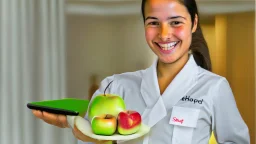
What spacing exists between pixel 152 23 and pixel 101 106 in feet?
0.60

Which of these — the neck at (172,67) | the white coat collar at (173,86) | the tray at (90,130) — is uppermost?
the neck at (172,67)

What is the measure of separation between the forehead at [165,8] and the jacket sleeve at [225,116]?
0.15m

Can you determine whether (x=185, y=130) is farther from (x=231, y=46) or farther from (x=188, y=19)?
(x=231, y=46)

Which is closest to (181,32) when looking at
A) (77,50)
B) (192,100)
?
(192,100)

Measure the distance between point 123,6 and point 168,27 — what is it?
80 cm

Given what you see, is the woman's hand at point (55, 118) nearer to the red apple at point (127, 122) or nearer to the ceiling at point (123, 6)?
the red apple at point (127, 122)

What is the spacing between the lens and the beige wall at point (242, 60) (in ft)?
5.28

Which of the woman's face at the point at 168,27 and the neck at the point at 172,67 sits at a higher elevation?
the woman's face at the point at 168,27

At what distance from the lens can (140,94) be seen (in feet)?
2.94

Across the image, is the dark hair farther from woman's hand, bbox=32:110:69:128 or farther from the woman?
woman's hand, bbox=32:110:69:128

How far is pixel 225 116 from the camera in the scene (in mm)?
855

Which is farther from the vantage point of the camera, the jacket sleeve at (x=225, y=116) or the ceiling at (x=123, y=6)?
the ceiling at (x=123, y=6)

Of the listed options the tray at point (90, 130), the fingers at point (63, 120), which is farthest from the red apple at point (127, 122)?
the fingers at point (63, 120)

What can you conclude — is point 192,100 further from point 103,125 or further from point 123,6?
point 123,6
